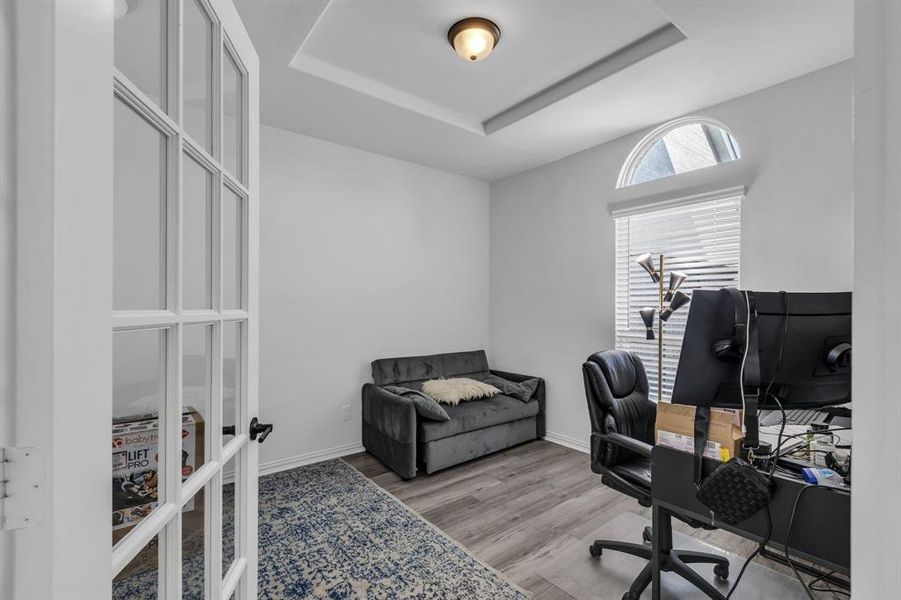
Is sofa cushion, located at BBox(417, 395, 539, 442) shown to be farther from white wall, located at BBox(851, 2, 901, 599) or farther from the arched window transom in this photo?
white wall, located at BBox(851, 2, 901, 599)

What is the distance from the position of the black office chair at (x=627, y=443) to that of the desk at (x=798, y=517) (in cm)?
30

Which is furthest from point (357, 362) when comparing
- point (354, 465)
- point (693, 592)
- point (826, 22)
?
point (826, 22)

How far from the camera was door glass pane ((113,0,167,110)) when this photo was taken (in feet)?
2.02

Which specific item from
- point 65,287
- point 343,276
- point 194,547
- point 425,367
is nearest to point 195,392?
point 194,547

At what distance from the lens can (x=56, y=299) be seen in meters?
0.45

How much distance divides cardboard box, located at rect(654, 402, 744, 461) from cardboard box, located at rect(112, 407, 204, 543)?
4.50ft

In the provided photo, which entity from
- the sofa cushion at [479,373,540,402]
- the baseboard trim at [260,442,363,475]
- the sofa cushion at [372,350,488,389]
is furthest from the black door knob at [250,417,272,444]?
the sofa cushion at [479,373,540,402]

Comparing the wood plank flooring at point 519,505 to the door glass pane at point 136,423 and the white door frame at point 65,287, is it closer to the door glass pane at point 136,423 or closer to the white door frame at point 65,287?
the door glass pane at point 136,423

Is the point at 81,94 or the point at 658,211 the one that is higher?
the point at 658,211

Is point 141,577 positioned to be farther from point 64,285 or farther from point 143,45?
point 143,45

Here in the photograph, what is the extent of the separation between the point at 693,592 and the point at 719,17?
8.54ft

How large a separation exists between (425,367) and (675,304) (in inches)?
84.8

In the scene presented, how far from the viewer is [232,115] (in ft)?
3.58

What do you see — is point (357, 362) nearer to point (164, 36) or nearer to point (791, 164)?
point (164, 36)
